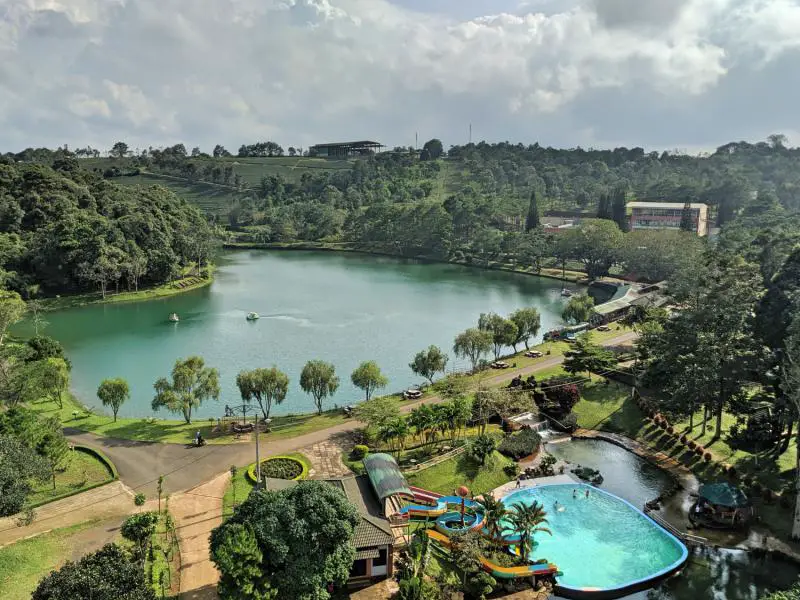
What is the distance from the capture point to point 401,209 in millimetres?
128500

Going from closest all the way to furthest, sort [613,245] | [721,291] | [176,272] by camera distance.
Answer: [721,291] → [176,272] → [613,245]

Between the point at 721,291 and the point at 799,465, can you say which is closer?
the point at 799,465

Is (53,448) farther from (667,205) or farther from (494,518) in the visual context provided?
(667,205)

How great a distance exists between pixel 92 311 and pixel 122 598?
6493 cm

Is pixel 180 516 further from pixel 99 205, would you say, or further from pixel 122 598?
pixel 99 205

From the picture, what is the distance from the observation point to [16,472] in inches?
890

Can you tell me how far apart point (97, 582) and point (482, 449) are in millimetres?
19655

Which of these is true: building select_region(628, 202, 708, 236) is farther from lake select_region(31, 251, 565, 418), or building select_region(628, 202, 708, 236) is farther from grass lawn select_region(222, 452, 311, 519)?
grass lawn select_region(222, 452, 311, 519)

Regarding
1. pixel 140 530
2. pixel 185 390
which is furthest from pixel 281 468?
pixel 185 390

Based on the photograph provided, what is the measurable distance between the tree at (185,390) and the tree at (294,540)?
18868mm

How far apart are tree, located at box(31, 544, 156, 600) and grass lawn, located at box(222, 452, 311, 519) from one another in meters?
7.90

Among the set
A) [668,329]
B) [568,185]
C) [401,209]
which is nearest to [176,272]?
[401,209]

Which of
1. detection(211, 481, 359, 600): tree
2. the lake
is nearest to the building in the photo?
the lake

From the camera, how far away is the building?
116m
